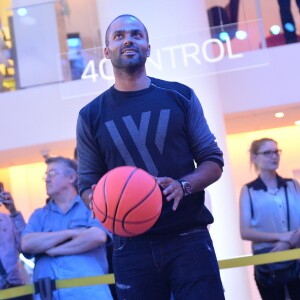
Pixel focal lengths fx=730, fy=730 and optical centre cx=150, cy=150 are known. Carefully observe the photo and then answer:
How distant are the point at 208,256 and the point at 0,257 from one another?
2.99 m

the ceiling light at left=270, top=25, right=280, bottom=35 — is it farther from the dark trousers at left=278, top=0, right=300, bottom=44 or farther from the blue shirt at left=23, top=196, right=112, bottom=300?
the blue shirt at left=23, top=196, right=112, bottom=300

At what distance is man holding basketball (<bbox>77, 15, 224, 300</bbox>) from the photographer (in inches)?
111

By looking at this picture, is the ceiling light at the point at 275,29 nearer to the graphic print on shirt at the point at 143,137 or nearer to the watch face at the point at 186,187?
the graphic print on shirt at the point at 143,137

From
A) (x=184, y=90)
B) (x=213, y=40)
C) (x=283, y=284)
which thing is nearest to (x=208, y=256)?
(x=184, y=90)

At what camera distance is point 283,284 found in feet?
17.0

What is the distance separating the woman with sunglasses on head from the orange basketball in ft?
8.78

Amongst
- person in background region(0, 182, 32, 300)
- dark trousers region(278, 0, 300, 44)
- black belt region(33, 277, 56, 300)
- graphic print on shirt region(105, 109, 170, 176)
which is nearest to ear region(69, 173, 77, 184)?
black belt region(33, 277, 56, 300)

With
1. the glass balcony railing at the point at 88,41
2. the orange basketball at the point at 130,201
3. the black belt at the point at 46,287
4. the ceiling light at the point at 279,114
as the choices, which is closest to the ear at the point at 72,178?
the black belt at the point at 46,287

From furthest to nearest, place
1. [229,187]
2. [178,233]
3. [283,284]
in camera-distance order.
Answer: [229,187] → [283,284] → [178,233]

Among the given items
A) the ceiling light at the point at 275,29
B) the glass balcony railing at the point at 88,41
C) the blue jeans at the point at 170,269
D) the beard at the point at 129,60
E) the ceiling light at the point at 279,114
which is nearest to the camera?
the blue jeans at the point at 170,269

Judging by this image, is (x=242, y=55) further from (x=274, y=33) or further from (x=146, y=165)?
(x=146, y=165)

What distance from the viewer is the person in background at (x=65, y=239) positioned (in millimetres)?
4789

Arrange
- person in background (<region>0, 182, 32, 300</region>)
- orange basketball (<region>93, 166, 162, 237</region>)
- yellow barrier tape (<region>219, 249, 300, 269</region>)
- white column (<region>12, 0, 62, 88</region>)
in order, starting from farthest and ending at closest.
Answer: white column (<region>12, 0, 62, 88</region>) < person in background (<region>0, 182, 32, 300</region>) < yellow barrier tape (<region>219, 249, 300, 269</region>) < orange basketball (<region>93, 166, 162, 237</region>)

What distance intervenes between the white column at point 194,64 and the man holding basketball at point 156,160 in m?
4.98
